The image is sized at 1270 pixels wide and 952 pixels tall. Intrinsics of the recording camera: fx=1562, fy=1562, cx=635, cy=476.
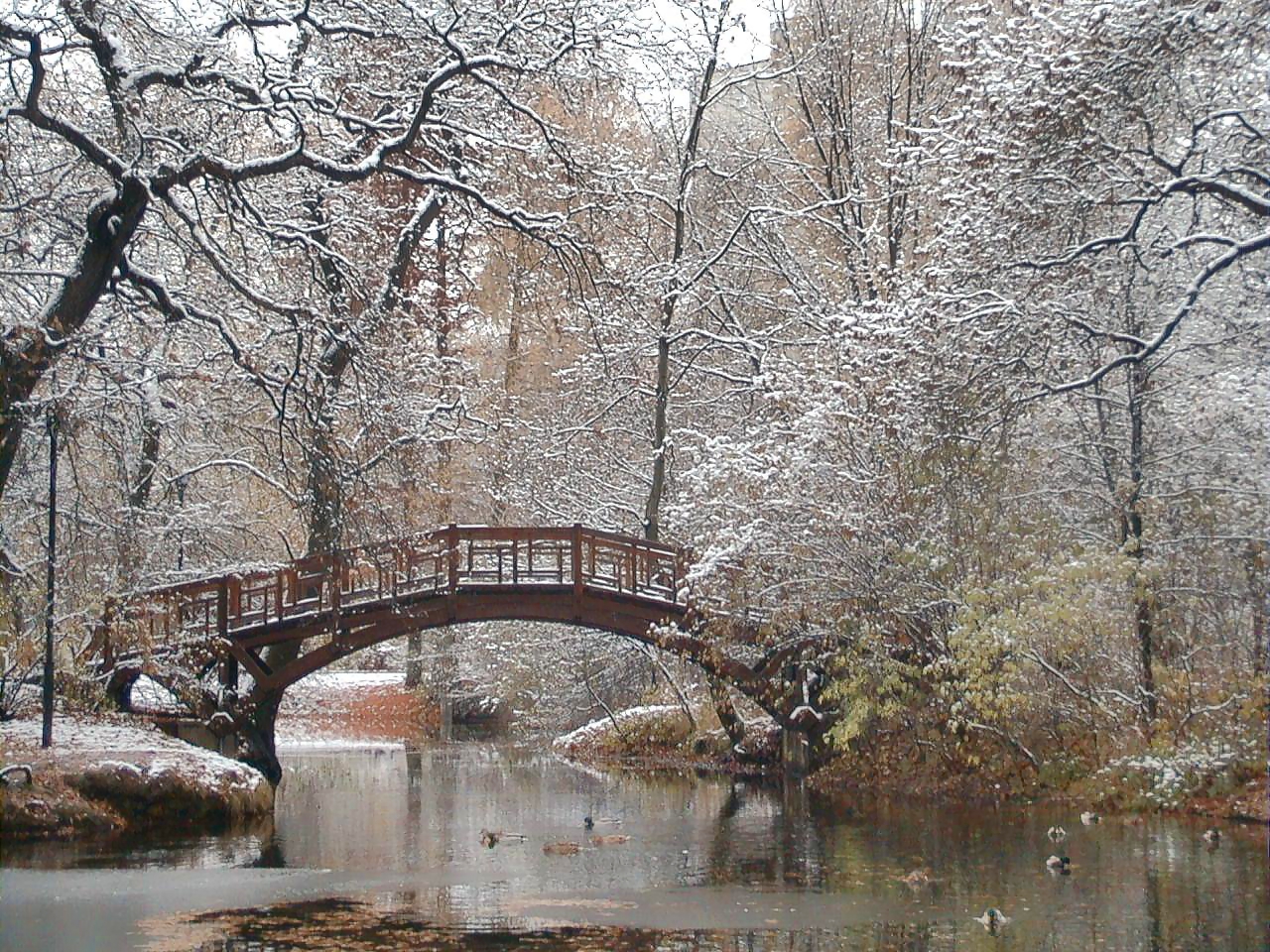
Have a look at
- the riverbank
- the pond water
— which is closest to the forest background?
the riverbank

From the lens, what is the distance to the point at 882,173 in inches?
969

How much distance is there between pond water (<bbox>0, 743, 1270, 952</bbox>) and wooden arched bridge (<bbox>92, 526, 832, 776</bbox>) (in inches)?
93.4

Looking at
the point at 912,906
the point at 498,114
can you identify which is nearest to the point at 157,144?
the point at 498,114

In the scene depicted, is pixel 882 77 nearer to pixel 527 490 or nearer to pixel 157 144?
pixel 527 490

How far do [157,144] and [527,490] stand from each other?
1547 cm

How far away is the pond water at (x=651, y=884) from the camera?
10.2 m

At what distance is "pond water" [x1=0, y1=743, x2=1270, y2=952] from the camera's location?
1022cm

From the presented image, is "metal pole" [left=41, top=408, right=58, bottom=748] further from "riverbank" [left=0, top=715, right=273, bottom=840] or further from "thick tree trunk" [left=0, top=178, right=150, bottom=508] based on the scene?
"thick tree trunk" [left=0, top=178, right=150, bottom=508]

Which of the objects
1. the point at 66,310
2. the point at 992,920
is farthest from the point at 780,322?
the point at 992,920

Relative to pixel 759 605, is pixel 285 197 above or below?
above

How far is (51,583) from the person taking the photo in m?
14.9

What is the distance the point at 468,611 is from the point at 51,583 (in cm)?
728

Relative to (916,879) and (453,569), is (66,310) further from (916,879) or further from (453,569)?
(453,569)

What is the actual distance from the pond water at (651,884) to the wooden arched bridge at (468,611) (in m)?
2.37
